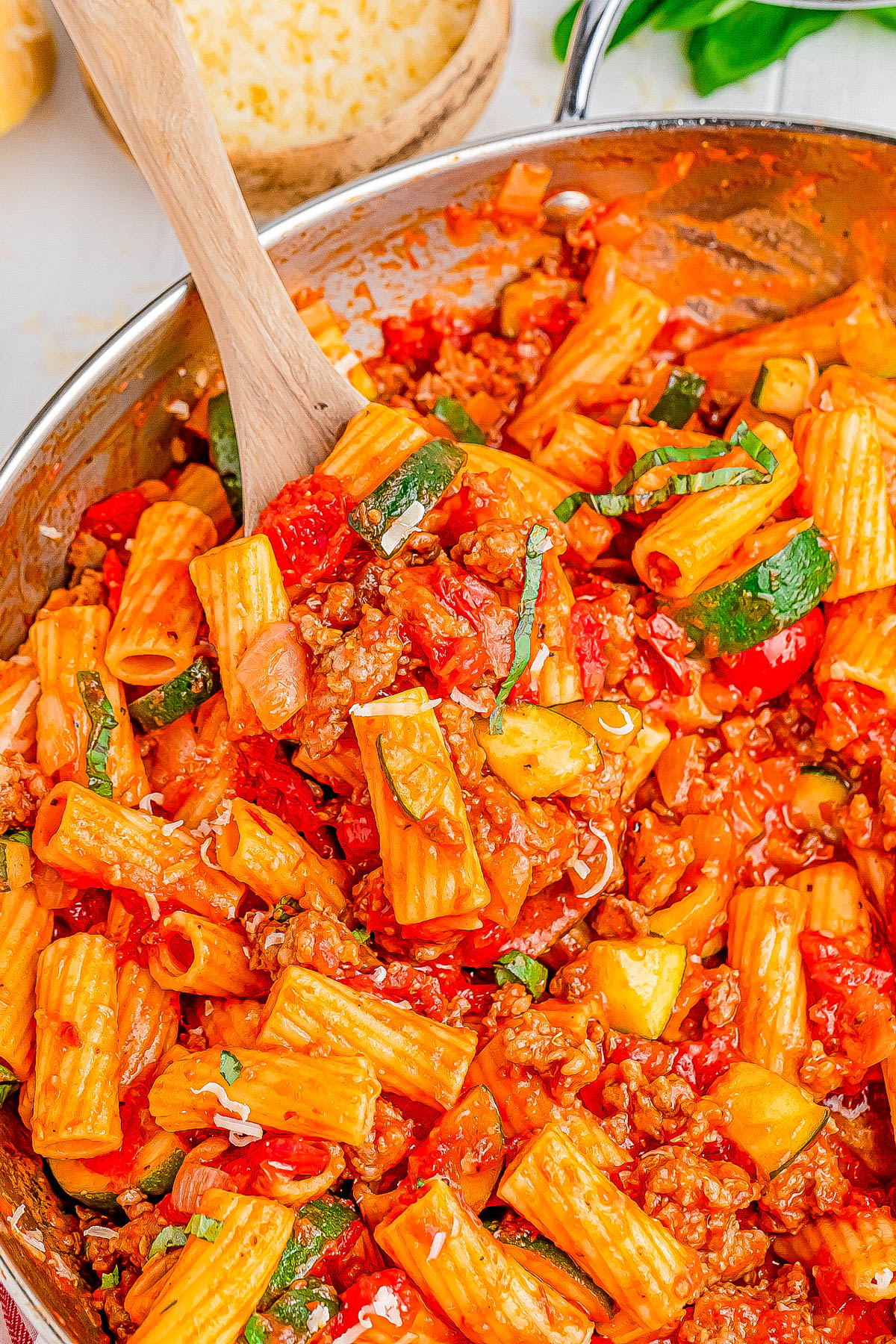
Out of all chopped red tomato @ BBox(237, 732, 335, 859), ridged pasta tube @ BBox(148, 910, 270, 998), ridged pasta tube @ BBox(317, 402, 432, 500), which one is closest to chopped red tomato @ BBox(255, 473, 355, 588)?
ridged pasta tube @ BBox(317, 402, 432, 500)

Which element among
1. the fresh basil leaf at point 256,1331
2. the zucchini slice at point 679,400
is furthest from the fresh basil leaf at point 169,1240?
the zucchini slice at point 679,400

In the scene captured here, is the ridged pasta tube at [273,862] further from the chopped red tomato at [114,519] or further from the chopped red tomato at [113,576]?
the chopped red tomato at [114,519]

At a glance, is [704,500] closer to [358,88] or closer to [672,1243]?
[672,1243]

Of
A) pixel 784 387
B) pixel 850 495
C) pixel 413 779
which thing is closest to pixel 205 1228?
pixel 413 779

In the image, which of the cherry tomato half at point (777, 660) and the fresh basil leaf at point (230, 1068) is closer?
the fresh basil leaf at point (230, 1068)

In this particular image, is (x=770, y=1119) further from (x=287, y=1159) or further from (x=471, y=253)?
(x=471, y=253)

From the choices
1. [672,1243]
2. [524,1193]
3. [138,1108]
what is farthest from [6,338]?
[672,1243]

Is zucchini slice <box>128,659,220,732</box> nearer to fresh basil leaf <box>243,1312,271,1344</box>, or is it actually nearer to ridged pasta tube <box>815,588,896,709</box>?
fresh basil leaf <box>243,1312,271,1344</box>
